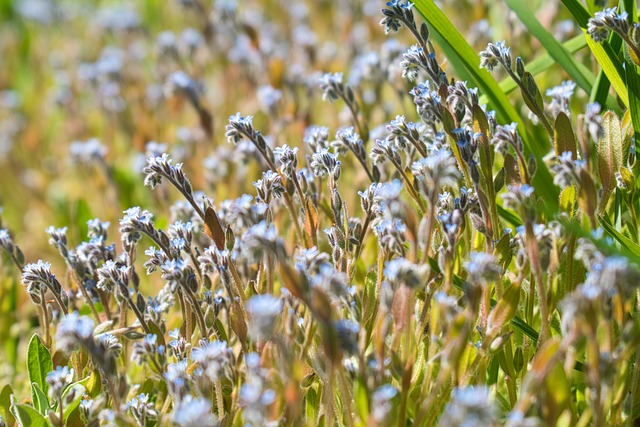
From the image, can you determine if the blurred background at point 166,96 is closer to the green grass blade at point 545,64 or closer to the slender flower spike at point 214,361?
the green grass blade at point 545,64

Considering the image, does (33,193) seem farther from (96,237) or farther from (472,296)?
(472,296)

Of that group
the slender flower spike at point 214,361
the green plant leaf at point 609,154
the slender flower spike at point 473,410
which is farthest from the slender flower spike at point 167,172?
the green plant leaf at point 609,154

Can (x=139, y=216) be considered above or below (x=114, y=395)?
above

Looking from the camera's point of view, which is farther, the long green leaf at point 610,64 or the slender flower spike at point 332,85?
the slender flower spike at point 332,85

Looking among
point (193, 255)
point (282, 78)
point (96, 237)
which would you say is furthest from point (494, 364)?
point (282, 78)

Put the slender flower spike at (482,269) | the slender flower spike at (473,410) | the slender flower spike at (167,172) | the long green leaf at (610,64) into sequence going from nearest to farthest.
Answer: the slender flower spike at (473,410) < the slender flower spike at (482,269) < the slender flower spike at (167,172) < the long green leaf at (610,64)
